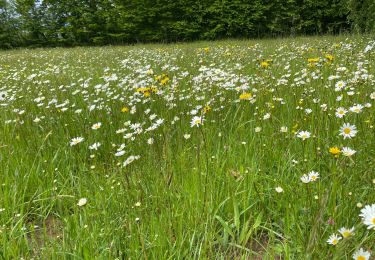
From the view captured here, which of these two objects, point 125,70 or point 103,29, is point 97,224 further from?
point 103,29

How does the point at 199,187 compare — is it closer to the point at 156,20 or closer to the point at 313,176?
the point at 313,176

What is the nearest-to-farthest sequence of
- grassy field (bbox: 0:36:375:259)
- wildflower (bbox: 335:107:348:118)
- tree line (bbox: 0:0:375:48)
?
grassy field (bbox: 0:36:375:259), wildflower (bbox: 335:107:348:118), tree line (bbox: 0:0:375:48)

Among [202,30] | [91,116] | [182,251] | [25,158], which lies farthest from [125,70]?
[202,30]

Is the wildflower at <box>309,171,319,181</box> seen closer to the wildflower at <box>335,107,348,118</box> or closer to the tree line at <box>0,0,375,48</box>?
the wildflower at <box>335,107,348,118</box>

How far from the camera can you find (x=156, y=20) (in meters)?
18.6

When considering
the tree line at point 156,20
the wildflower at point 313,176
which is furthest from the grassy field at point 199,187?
the tree line at point 156,20

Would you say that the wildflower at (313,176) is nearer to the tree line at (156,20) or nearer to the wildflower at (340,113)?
the wildflower at (340,113)

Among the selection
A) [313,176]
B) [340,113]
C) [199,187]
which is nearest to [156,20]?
[340,113]

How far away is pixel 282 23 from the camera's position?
55.0 ft

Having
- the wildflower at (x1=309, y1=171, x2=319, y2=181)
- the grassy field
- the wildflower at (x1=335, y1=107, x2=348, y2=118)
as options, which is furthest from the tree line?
the wildflower at (x1=309, y1=171, x2=319, y2=181)

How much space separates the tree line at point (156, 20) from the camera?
16453mm

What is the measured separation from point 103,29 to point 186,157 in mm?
19759

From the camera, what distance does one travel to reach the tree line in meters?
16.5

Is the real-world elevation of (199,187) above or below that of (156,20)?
below
